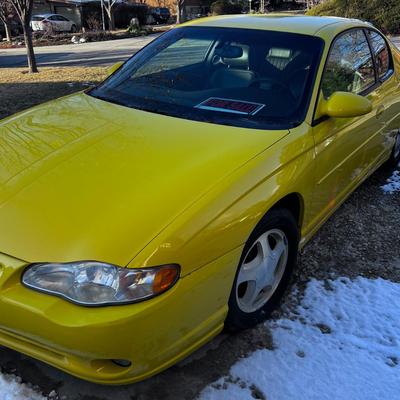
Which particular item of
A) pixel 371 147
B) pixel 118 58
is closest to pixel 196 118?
pixel 371 147

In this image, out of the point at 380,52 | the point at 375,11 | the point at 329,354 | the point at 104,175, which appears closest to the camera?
the point at 104,175

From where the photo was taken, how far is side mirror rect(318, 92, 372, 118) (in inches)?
111

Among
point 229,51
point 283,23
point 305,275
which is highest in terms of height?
point 283,23

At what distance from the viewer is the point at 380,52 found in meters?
4.16

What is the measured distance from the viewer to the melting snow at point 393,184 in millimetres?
4625

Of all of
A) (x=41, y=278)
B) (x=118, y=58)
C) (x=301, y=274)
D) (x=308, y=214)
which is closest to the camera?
(x=41, y=278)

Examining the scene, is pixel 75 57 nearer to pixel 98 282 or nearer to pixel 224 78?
pixel 224 78

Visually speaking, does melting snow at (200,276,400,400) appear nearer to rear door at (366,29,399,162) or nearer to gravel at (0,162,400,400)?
gravel at (0,162,400,400)

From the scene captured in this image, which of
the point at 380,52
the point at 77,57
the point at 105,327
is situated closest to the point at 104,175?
the point at 105,327

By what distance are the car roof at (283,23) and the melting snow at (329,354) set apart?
5.69ft

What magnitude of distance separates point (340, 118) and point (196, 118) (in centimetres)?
93

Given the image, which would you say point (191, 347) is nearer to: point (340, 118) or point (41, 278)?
point (41, 278)

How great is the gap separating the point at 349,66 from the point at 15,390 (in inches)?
117

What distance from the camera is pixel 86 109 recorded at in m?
3.07
